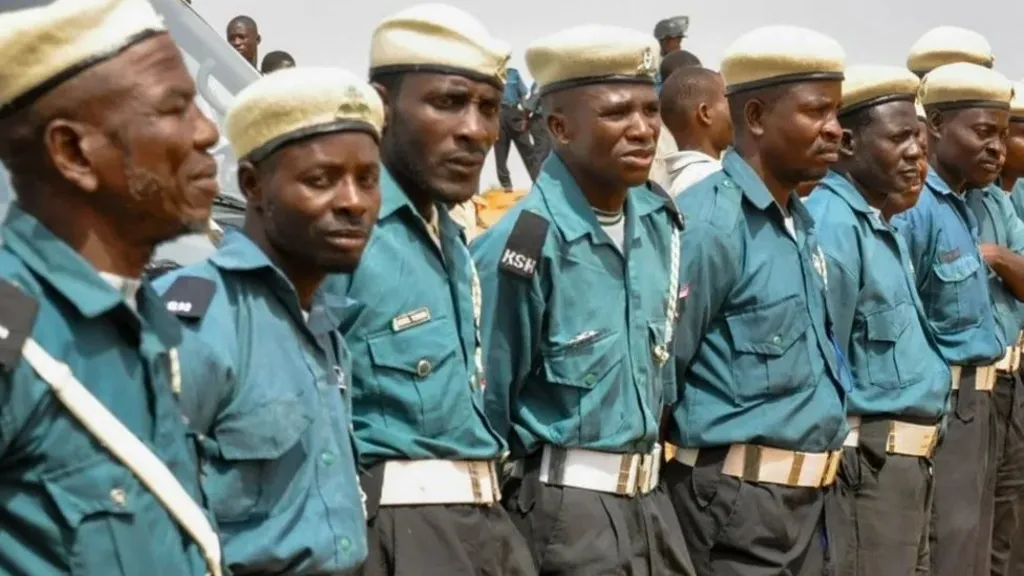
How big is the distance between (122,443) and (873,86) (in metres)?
4.19

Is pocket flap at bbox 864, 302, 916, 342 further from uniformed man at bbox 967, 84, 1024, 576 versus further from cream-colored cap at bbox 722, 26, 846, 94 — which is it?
uniformed man at bbox 967, 84, 1024, 576

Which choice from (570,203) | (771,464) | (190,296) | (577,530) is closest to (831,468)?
(771,464)

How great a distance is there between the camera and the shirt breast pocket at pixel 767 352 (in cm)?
514

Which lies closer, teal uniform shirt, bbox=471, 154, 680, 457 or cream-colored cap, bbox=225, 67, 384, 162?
cream-colored cap, bbox=225, 67, 384, 162

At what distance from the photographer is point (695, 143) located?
7.44 m

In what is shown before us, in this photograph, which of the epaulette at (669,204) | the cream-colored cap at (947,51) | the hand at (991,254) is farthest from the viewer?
the cream-colored cap at (947,51)

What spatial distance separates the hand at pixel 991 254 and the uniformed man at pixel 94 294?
192 inches

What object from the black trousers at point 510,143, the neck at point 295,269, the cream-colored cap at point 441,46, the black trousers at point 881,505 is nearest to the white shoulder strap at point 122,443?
the neck at point 295,269

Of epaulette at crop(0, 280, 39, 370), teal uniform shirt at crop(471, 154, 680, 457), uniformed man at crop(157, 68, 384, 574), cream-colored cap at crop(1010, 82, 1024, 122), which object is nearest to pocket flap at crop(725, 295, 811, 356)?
teal uniform shirt at crop(471, 154, 680, 457)

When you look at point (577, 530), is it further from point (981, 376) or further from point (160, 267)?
point (981, 376)

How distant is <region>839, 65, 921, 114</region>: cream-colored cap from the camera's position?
6168 mm

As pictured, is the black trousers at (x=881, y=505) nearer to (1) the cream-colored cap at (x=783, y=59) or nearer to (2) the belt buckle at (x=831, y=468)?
(2) the belt buckle at (x=831, y=468)

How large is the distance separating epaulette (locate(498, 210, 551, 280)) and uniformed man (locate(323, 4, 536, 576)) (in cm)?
22

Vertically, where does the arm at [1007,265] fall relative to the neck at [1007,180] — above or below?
below
